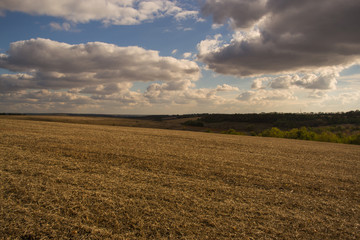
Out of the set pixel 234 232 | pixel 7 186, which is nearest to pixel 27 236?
pixel 7 186

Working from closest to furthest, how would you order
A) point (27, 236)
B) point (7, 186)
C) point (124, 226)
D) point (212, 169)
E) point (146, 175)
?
point (27, 236) → point (124, 226) → point (7, 186) → point (146, 175) → point (212, 169)

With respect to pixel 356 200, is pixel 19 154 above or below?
above

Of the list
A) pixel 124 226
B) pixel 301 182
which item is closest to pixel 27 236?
pixel 124 226

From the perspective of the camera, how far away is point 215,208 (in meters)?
5.46

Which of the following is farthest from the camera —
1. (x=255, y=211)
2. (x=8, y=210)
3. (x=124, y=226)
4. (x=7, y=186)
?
(x=7, y=186)

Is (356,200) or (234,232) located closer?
(234,232)

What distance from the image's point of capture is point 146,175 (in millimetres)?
7906

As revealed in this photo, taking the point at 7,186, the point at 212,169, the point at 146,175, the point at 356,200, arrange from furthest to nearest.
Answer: the point at 212,169 → the point at 146,175 → the point at 356,200 → the point at 7,186

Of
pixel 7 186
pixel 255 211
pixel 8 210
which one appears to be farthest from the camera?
pixel 7 186

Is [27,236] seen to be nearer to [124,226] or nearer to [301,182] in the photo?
[124,226]

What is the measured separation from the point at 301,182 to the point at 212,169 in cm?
355

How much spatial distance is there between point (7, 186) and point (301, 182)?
10.1m

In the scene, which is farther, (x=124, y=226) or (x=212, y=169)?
(x=212, y=169)

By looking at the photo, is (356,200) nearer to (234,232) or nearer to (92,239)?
(234,232)
